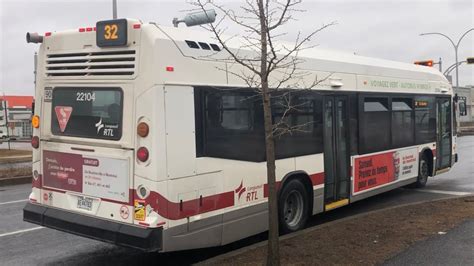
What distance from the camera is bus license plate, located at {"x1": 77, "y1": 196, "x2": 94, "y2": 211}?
5.58m

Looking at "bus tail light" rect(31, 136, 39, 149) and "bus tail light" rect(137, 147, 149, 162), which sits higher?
"bus tail light" rect(31, 136, 39, 149)

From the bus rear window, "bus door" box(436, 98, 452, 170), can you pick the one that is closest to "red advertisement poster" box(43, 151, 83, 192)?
the bus rear window

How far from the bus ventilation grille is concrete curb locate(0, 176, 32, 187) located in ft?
28.1

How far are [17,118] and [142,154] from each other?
72.2 m

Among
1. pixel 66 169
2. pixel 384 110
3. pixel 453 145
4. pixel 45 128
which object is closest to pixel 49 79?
pixel 45 128

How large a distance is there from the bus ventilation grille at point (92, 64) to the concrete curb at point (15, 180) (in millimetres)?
8566

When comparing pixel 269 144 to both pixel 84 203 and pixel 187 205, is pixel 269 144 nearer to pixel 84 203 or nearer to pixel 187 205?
pixel 187 205

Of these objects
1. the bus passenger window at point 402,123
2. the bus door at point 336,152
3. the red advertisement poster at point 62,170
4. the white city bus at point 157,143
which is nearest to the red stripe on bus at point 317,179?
the white city bus at point 157,143

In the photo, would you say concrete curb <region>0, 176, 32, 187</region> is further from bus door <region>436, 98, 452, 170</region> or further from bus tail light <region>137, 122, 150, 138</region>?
bus door <region>436, 98, 452, 170</region>

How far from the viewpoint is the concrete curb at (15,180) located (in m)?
13.4

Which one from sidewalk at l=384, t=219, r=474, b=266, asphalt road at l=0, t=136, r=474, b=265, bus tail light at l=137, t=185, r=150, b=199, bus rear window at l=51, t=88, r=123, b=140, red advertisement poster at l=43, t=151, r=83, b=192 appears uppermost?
bus rear window at l=51, t=88, r=123, b=140

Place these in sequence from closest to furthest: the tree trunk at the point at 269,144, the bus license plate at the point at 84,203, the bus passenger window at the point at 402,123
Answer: the tree trunk at the point at 269,144 < the bus license plate at the point at 84,203 < the bus passenger window at the point at 402,123

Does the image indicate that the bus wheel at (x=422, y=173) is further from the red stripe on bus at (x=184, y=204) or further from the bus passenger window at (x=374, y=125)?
the red stripe on bus at (x=184, y=204)

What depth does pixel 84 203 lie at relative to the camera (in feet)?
18.5
